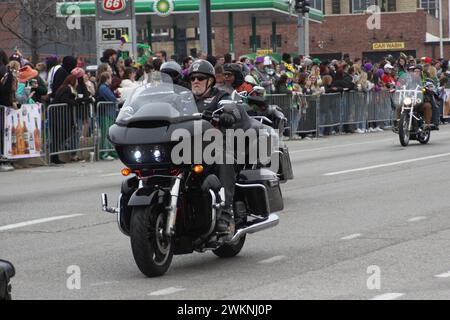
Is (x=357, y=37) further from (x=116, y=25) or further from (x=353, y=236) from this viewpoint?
(x=353, y=236)

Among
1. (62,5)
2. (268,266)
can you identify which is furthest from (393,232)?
(62,5)

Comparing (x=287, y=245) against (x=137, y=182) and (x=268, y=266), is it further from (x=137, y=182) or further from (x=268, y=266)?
(x=137, y=182)

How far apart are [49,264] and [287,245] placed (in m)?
2.20

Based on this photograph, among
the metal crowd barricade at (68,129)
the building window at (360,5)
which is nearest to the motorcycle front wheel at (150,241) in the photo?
the metal crowd barricade at (68,129)

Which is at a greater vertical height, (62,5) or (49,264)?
(62,5)

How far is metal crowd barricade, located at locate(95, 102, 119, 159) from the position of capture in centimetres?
2242

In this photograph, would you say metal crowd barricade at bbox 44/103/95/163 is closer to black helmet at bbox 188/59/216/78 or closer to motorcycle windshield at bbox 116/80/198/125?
black helmet at bbox 188/59/216/78

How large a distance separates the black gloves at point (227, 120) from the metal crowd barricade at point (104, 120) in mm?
13317

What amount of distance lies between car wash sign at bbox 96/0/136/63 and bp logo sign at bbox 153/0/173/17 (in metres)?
19.3

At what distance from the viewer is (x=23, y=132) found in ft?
67.8

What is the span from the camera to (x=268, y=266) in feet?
31.0

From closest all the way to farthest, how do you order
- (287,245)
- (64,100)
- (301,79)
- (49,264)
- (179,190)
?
1. (179,190)
2. (49,264)
3. (287,245)
4. (64,100)
5. (301,79)

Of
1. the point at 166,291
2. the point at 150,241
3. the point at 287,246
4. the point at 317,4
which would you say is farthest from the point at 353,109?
the point at 317,4
